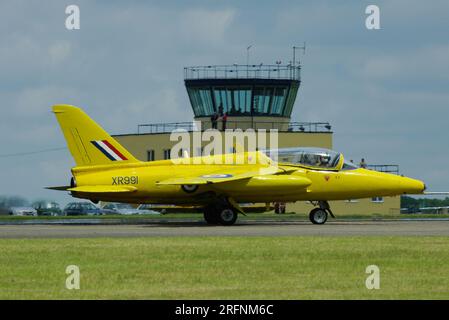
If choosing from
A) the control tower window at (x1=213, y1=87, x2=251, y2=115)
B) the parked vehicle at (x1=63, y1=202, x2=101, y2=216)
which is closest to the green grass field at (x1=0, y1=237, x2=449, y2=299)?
the control tower window at (x1=213, y1=87, x2=251, y2=115)

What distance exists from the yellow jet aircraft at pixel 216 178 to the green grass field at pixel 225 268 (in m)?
11.7

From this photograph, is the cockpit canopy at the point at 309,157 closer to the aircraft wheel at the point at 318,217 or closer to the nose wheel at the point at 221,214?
the aircraft wheel at the point at 318,217

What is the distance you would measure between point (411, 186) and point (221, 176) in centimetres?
765

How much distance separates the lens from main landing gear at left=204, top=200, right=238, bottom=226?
4072 centimetres

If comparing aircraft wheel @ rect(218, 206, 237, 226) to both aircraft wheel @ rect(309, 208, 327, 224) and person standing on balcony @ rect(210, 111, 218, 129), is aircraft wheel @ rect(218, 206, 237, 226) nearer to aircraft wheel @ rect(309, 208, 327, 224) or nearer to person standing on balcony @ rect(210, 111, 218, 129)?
aircraft wheel @ rect(309, 208, 327, 224)

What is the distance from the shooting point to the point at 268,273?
20141mm

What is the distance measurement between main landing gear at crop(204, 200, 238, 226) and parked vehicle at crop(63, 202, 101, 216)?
94.3ft

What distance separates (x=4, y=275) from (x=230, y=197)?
22.2 metres

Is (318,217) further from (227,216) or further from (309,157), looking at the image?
(227,216)

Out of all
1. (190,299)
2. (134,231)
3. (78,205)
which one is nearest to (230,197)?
(134,231)

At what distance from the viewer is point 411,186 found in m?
42.1

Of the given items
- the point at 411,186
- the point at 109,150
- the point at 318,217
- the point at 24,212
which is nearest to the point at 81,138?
the point at 109,150

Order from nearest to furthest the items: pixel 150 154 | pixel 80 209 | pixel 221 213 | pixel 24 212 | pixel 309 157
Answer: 1. pixel 221 213
2. pixel 309 157
3. pixel 150 154
4. pixel 80 209
5. pixel 24 212
